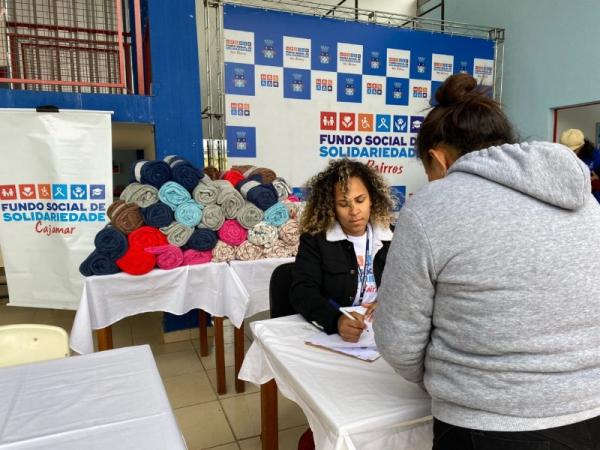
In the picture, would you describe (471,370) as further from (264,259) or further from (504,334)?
(264,259)

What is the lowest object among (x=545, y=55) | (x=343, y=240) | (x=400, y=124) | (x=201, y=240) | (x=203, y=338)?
(x=203, y=338)

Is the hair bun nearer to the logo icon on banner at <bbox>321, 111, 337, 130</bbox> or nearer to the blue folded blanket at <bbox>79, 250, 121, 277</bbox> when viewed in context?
the blue folded blanket at <bbox>79, 250, 121, 277</bbox>

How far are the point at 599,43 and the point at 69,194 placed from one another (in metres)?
4.49

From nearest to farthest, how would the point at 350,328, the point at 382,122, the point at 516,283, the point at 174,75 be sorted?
the point at 516,283
the point at 350,328
the point at 174,75
the point at 382,122

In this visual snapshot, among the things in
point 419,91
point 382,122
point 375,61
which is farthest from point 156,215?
point 419,91

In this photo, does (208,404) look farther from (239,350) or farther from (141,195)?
(141,195)

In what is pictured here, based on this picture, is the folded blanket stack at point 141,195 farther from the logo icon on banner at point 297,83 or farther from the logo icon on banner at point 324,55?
the logo icon on banner at point 324,55

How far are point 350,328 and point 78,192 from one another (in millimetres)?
2071

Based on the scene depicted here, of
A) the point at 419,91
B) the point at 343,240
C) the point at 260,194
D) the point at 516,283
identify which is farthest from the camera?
the point at 419,91

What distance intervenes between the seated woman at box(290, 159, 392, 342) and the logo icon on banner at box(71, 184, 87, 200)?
Result: 163cm

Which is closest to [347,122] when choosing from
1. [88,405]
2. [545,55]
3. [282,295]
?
[545,55]

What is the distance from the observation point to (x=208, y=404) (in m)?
2.25

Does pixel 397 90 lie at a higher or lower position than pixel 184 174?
higher

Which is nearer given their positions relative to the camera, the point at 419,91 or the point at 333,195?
the point at 333,195
